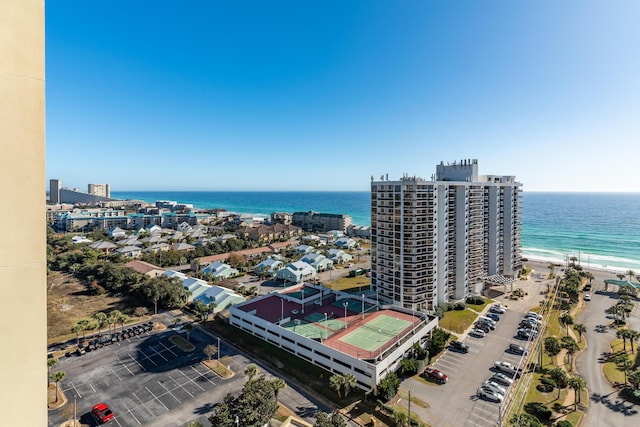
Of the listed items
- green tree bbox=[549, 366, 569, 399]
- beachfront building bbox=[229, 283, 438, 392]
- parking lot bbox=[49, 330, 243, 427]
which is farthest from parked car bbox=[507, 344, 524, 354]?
parking lot bbox=[49, 330, 243, 427]

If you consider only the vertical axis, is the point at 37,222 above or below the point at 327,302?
above

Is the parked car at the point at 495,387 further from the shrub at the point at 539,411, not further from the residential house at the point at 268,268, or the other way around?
the residential house at the point at 268,268

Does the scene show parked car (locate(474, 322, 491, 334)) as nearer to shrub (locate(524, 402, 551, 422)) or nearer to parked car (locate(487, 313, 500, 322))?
parked car (locate(487, 313, 500, 322))

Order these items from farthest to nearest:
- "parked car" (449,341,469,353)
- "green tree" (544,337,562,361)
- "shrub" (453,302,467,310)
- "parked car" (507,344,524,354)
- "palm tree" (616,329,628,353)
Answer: "shrub" (453,302,467,310) → "parked car" (449,341,469,353) → "parked car" (507,344,524,354) → "palm tree" (616,329,628,353) → "green tree" (544,337,562,361)

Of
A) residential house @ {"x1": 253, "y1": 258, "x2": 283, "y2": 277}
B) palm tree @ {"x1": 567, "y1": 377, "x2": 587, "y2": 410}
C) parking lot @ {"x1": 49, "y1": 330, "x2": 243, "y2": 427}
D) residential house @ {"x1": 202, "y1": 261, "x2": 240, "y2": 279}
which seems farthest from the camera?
residential house @ {"x1": 253, "y1": 258, "x2": 283, "y2": 277}

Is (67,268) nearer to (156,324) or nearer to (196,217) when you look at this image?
(156,324)

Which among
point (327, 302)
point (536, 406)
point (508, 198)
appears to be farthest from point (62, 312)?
point (508, 198)

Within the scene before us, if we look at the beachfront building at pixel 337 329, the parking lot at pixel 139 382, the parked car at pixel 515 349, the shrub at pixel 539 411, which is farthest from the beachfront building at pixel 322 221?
the shrub at pixel 539 411
